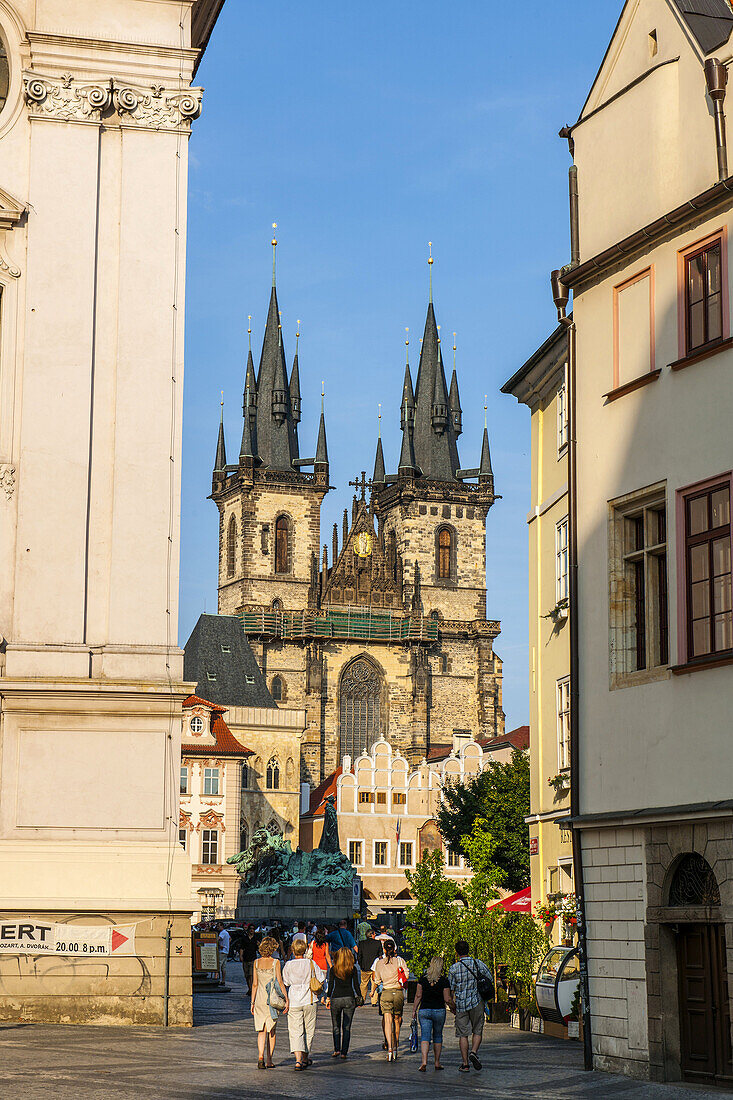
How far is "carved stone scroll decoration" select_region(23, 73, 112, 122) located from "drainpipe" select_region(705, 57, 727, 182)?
842cm

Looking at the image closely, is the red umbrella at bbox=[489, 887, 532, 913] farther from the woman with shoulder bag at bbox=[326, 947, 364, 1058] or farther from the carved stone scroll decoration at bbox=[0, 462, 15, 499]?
the carved stone scroll decoration at bbox=[0, 462, 15, 499]

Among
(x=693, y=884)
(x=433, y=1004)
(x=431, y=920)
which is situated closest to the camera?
(x=693, y=884)

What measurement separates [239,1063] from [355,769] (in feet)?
258

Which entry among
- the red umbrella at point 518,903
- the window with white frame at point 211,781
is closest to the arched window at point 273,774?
the window with white frame at point 211,781

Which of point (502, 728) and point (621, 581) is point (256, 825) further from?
point (621, 581)

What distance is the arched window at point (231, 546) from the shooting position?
115m

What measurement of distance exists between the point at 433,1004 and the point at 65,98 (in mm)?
12063

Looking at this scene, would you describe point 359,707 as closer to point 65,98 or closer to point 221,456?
point 221,456

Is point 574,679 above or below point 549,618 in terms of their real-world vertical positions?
below

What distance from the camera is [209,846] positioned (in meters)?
83.1

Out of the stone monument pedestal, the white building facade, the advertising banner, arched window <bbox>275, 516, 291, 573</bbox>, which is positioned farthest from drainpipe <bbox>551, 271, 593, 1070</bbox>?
arched window <bbox>275, 516, 291, 573</bbox>

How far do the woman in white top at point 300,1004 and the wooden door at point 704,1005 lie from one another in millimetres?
3975

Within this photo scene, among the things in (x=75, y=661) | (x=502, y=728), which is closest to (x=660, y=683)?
(x=75, y=661)

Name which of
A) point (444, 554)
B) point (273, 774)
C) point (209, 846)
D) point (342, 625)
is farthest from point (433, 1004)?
point (444, 554)
